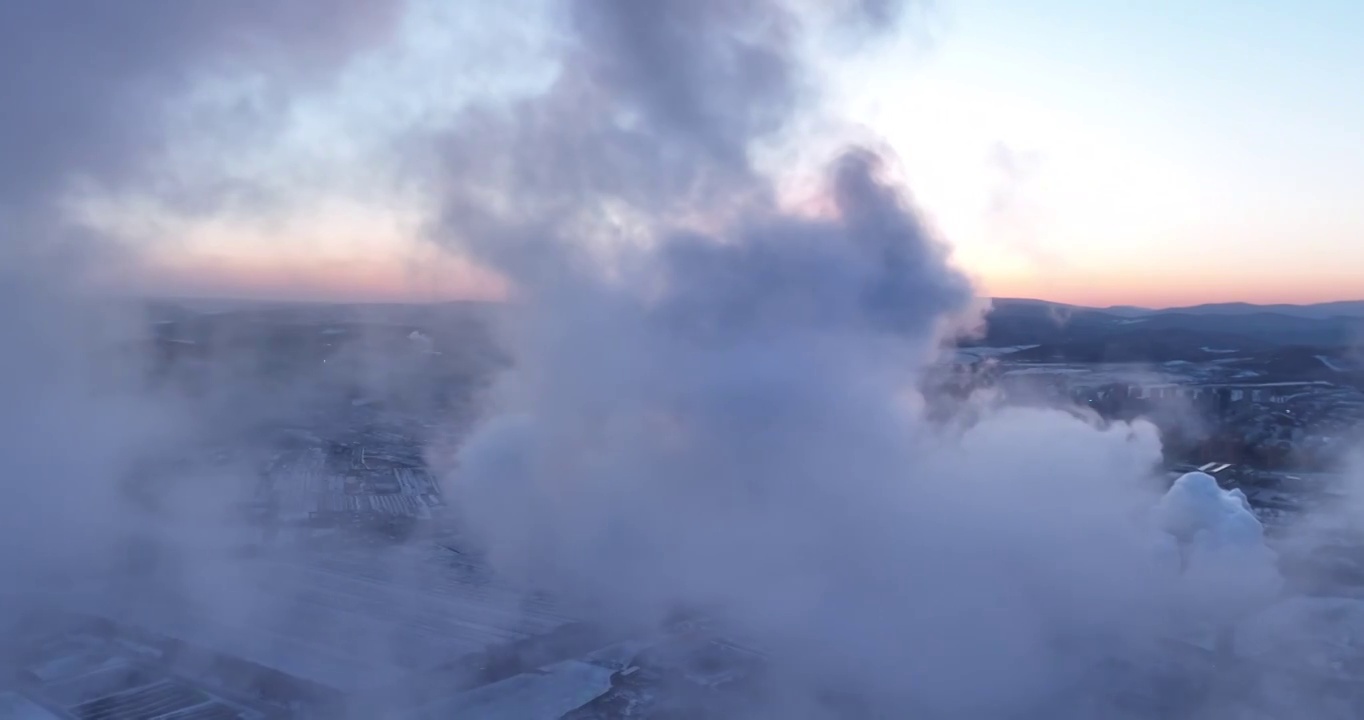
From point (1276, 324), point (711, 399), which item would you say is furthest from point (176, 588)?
point (1276, 324)

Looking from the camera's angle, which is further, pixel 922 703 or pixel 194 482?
pixel 194 482

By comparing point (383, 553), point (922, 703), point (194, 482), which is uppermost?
point (194, 482)

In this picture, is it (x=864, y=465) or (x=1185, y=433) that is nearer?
(x=864, y=465)

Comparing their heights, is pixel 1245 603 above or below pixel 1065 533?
below

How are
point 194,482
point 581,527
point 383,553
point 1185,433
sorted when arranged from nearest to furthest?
point 581,527, point 383,553, point 194,482, point 1185,433

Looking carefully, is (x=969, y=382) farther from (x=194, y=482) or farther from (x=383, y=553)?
(x=194, y=482)

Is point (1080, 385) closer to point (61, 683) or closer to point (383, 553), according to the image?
point (383, 553)

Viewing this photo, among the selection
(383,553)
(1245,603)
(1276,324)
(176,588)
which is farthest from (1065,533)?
(1276,324)

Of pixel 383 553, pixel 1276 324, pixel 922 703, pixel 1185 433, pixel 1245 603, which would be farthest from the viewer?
pixel 1276 324

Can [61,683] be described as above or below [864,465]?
below
